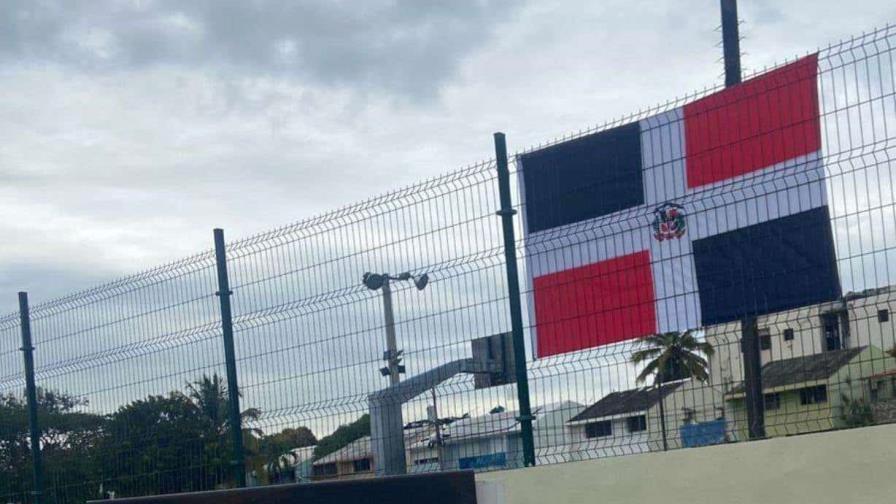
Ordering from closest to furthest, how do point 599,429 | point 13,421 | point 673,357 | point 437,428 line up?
point 673,357, point 599,429, point 437,428, point 13,421

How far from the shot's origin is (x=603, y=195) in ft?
24.2

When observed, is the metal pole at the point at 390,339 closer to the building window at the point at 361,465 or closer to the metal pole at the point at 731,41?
the building window at the point at 361,465

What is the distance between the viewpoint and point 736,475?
6.61 metres

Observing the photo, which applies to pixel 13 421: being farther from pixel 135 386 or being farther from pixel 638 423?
pixel 638 423

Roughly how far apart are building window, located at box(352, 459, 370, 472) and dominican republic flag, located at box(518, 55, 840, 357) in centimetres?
159

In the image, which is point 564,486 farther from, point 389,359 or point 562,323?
point 389,359

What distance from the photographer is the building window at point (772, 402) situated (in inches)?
257

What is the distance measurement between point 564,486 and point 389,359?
58.0 inches

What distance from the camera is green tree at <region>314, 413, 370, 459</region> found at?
8.35 metres

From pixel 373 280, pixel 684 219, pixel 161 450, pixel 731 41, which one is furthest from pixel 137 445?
pixel 731 41

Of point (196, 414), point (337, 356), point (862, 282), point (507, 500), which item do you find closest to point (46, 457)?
point (196, 414)

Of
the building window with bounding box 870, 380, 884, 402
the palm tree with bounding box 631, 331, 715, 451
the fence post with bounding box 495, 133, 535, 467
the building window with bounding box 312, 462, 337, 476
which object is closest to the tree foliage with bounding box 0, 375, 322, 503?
the building window with bounding box 312, 462, 337, 476

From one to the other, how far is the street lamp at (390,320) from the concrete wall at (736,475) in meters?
0.94

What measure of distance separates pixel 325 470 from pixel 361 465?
413mm
